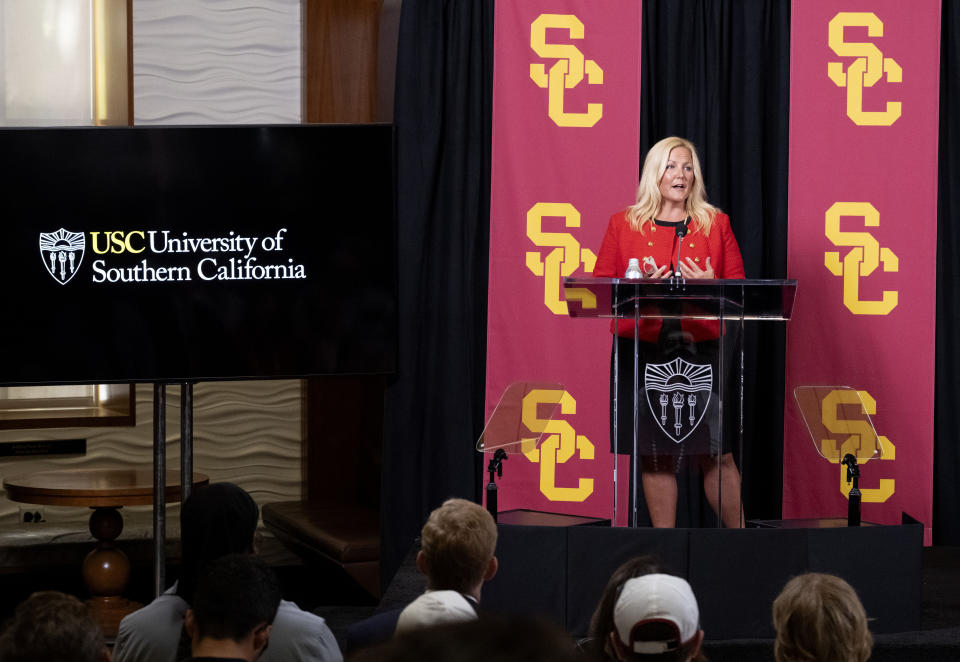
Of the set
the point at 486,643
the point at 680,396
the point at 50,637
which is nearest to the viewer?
the point at 486,643

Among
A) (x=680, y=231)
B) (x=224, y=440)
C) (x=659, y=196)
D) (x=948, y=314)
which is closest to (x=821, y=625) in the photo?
(x=680, y=231)

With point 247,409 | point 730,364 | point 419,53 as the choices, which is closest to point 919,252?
point 730,364

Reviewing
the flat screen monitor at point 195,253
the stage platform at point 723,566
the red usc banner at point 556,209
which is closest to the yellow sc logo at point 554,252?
the red usc banner at point 556,209

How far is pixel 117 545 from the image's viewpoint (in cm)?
546

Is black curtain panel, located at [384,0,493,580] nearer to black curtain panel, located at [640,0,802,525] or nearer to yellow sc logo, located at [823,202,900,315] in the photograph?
black curtain panel, located at [640,0,802,525]

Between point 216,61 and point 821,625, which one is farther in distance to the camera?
point 216,61

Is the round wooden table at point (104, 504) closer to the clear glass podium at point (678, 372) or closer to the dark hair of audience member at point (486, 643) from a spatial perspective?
the clear glass podium at point (678, 372)

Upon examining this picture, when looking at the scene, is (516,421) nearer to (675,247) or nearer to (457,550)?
(675,247)

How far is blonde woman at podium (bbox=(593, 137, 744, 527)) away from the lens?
3.84 m

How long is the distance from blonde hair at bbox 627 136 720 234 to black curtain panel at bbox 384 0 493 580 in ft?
3.60

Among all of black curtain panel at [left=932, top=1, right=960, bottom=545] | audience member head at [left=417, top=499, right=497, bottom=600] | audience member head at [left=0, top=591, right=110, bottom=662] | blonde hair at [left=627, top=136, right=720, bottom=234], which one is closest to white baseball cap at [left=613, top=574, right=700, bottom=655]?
audience member head at [left=417, top=499, right=497, bottom=600]

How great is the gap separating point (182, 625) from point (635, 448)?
197 centimetres

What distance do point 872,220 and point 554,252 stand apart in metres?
1.42

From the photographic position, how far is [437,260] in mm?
5094
